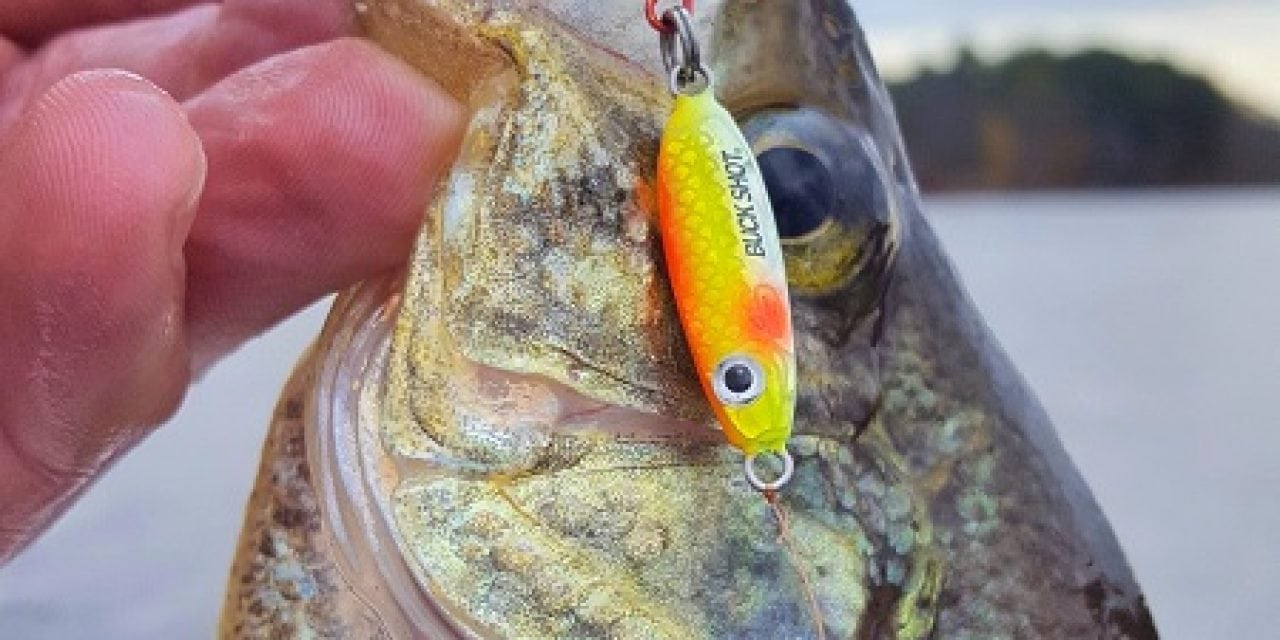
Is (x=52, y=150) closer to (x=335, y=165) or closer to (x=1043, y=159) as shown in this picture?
(x=335, y=165)

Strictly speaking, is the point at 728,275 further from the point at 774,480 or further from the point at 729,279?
the point at 774,480

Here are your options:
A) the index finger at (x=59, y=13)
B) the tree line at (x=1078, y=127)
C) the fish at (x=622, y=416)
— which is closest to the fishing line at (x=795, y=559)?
the fish at (x=622, y=416)

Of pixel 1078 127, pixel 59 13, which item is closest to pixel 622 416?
pixel 59 13

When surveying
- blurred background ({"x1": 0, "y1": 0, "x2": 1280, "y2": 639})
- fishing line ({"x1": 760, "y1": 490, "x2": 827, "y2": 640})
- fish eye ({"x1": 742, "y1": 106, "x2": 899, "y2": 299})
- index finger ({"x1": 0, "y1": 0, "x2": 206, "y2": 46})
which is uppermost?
fish eye ({"x1": 742, "y1": 106, "x2": 899, "y2": 299})

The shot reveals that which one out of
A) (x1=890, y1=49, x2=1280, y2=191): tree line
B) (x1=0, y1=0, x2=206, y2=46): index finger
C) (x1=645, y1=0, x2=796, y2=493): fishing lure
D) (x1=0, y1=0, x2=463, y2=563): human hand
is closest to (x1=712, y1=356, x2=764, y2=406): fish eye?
(x1=645, y1=0, x2=796, y2=493): fishing lure

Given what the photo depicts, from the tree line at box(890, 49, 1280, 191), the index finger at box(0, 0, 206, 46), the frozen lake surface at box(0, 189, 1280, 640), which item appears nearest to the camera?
the index finger at box(0, 0, 206, 46)

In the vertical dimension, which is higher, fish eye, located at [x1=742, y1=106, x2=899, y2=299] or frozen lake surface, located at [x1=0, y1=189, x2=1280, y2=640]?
fish eye, located at [x1=742, y1=106, x2=899, y2=299]

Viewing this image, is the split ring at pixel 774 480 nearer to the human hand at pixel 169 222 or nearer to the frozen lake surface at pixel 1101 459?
the human hand at pixel 169 222

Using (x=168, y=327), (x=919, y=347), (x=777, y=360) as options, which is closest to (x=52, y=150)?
(x=168, y=327)

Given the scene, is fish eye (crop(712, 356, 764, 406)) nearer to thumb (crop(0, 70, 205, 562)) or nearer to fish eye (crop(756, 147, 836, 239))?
fish eye (crop(756, 147, 836, 239))
